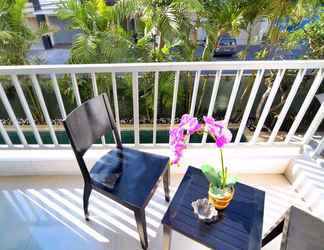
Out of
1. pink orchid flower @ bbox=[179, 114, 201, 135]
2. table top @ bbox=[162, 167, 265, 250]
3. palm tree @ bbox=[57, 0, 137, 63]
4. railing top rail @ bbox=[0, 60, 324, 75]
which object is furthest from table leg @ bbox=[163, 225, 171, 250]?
palm tree @ bbox=[57, 0, 137, 63]

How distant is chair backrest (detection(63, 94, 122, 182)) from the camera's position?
1.20 meters

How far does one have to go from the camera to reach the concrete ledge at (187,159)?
1.87 meters

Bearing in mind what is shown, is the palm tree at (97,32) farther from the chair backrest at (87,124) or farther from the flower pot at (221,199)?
the flower pot at (221,199)

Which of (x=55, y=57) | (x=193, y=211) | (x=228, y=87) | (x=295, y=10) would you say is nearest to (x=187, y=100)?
(x=228, y=87)

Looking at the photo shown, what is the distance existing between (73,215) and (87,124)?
2.53 ft

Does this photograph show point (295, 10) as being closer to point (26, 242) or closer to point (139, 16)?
point (139, 16)

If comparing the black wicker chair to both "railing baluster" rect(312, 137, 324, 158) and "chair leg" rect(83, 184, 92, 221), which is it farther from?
"railing baluster" rect(312, 137, 324, 158)

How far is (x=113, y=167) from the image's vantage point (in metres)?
1.43

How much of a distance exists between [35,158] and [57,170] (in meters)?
0.21

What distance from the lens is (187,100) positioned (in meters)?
3.71

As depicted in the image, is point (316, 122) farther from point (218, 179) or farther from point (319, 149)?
point (218, 179)

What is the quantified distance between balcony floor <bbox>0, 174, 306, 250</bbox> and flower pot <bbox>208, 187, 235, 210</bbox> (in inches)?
20.5

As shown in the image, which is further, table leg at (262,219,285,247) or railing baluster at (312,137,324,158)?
railing baluster at (312,137,324,158)

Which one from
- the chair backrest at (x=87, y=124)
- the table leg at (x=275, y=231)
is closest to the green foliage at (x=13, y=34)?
the chair backrest at (x=87, y=124)
